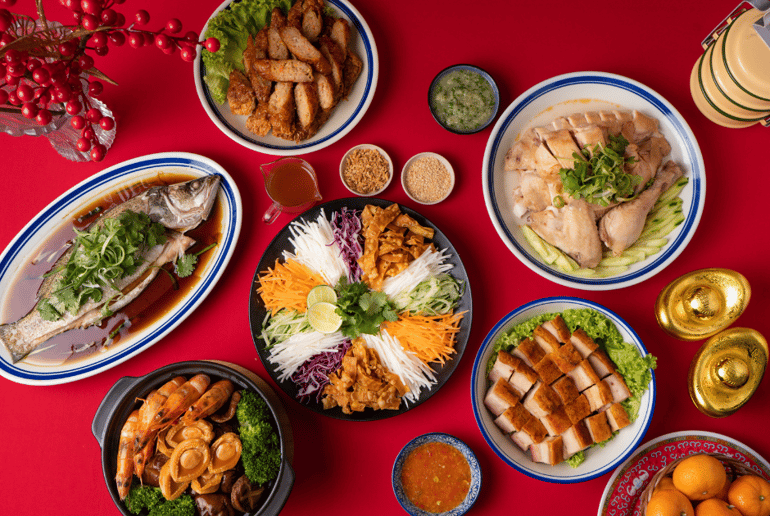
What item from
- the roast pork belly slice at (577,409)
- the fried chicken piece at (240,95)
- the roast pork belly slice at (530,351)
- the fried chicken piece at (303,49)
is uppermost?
the fried chicken piece at (303,49)

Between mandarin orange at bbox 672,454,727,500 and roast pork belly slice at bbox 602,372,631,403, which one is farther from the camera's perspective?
roast pork belly slice at bbox 602,372,631,403

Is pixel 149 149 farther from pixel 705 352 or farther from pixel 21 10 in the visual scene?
pixel 705 352

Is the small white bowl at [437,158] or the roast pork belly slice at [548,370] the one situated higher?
the small white bowl at [437,158]

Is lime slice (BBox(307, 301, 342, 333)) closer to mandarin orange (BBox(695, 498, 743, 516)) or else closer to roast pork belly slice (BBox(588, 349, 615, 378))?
roast pork belly slice (BBox(588, 349, 615, 378))

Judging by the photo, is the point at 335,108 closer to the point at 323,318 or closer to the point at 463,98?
the point at 463,98

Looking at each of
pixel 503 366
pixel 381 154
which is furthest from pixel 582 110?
pixel 503 366

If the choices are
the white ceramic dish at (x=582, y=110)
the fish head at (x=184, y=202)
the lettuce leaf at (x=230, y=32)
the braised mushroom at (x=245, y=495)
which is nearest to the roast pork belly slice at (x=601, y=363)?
the white ceramic dish at (x=582, y=110)

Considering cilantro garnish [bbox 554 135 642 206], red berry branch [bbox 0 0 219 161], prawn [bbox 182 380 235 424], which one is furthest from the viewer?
cilantro garnish [bbox 554 135 642 206]

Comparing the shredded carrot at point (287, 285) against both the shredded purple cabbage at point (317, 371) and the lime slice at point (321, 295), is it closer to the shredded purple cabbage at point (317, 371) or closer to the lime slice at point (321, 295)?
the lime slice at point (321, 295)

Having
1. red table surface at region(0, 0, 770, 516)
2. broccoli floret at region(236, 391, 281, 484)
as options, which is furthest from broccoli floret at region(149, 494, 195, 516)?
red table surface at region(0, 0, 770, 516)
